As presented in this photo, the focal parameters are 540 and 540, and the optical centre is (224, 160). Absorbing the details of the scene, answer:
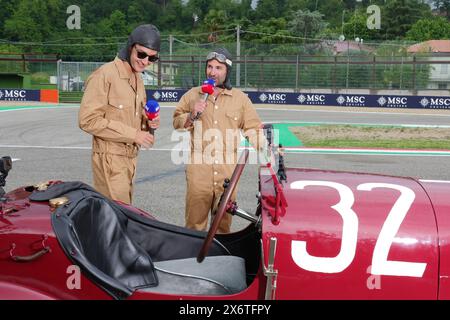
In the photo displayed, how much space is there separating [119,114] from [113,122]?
0.52ft

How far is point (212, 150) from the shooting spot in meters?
4.11

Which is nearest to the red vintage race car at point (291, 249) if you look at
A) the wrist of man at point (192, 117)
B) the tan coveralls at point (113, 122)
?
the tan coveralls at point (113, 122)

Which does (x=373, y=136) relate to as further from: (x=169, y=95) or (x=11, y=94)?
(x=11, y=94)

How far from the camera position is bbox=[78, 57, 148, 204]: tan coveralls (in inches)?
144

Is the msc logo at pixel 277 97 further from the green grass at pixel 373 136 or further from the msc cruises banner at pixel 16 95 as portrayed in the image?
the msc cruises banner at pixel 16 95

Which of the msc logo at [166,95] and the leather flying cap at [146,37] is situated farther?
the msc logo at [166,95]

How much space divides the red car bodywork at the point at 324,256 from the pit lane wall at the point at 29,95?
83.9 feet

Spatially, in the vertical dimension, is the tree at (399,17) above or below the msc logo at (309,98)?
above

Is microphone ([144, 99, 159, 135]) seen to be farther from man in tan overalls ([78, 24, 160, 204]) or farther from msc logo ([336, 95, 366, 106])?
msc logo ([336, 95, 366, 106])

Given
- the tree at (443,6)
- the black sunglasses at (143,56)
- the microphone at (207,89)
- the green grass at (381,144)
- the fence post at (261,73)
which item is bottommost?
the green grass at (381,144)

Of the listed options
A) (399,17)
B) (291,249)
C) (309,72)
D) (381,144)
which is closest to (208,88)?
(291,249)

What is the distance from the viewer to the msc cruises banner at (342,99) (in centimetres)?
2481

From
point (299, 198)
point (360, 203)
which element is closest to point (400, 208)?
point (360, 203)
